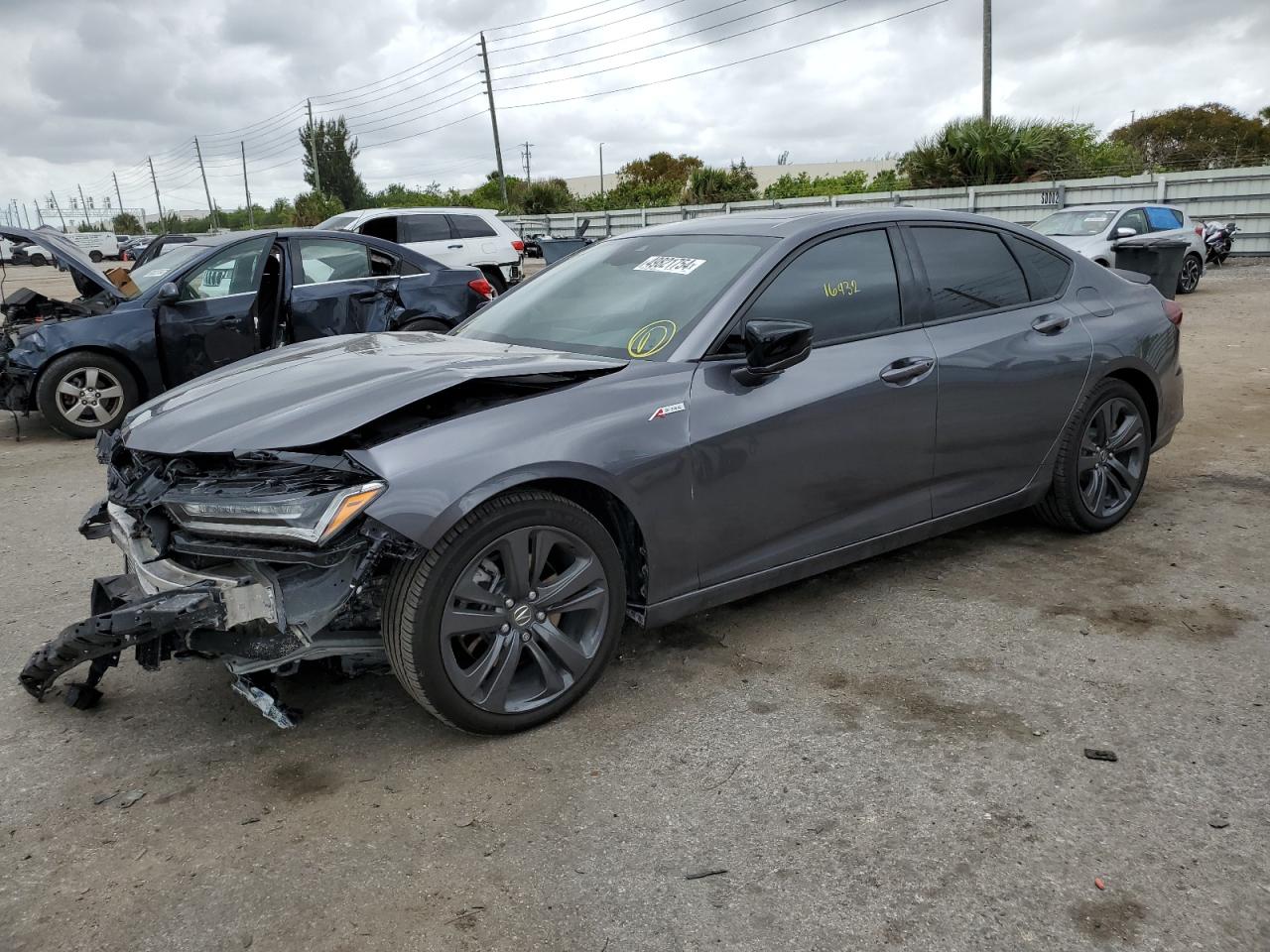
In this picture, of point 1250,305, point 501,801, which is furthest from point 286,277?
point 1250,305

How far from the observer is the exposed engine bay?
274 centimetres

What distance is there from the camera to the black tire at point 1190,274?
54.3ft

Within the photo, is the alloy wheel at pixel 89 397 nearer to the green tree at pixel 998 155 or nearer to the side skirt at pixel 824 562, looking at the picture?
the side skirt at pixel 824 562

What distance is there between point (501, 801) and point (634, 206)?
1485 inches

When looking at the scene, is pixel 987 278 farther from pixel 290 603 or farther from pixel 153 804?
pixel 153 804

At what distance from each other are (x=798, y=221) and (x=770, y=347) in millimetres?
843

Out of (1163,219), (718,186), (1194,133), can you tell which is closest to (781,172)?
(1194,133)

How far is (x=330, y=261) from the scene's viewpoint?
8.41 metres

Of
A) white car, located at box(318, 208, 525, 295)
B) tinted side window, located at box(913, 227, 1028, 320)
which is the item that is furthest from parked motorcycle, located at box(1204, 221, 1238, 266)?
tinted side window, located at box(913, 227, 1028, 320)

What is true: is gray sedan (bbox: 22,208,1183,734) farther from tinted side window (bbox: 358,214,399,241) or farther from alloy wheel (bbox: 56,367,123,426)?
tinted side window (bbox: 358,214,399,241)

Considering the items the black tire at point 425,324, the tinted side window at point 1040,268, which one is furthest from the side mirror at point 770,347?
the black tire at point 425,324

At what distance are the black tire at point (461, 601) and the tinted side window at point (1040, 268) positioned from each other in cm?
253

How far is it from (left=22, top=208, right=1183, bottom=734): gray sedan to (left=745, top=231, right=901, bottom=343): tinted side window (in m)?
0.01

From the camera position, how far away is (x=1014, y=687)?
338 cm
